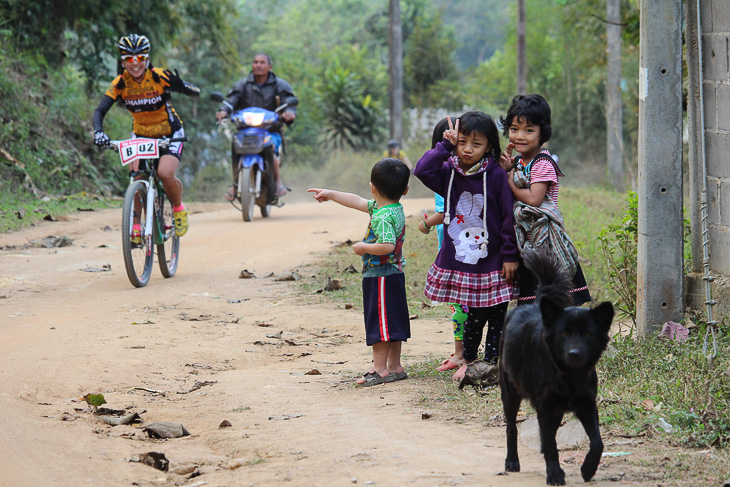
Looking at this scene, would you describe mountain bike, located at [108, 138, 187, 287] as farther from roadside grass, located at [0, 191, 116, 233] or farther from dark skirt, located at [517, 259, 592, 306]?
dark skirt, located at [517, 259, 592, 306]

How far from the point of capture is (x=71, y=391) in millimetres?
5059

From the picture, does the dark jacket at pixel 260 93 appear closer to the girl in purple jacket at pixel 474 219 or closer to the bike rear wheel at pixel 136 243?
the bike rear wheel at pixel 136 243

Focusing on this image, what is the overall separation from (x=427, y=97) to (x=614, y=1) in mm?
15284

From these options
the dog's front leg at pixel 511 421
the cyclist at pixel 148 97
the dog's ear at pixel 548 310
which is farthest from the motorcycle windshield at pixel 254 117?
the dog's ear at pixel 548 310

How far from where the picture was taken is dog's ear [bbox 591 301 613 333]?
10.5ft

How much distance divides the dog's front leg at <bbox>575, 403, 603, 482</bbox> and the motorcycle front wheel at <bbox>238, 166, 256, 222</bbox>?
966cm

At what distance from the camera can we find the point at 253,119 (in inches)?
497

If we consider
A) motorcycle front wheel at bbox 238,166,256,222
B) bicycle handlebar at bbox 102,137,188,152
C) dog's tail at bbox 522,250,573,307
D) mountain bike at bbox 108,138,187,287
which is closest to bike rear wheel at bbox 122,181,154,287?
mountain bike at bbox 108,138,187,287

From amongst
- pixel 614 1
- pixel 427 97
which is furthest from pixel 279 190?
pixel 427 97

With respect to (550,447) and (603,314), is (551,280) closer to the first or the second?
(603,314)

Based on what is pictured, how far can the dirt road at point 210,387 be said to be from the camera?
12.1ft

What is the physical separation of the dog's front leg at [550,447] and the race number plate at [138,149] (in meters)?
5.57

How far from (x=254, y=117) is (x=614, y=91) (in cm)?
1442

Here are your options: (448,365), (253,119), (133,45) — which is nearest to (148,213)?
(133,45)
